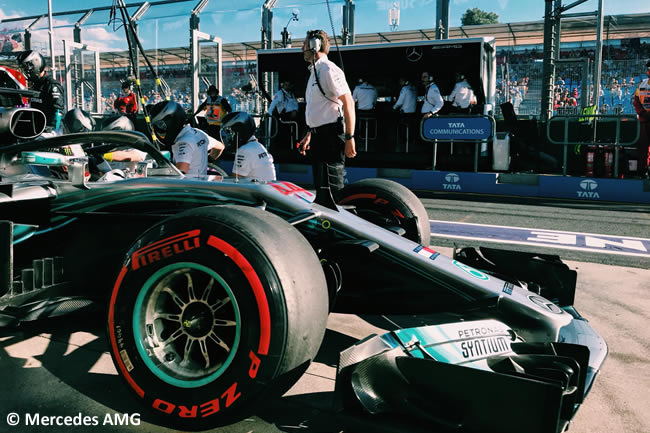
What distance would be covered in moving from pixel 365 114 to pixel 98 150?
9.39 metres

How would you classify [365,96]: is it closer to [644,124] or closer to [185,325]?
[644,124]

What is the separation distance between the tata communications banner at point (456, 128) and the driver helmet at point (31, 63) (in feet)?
22.3

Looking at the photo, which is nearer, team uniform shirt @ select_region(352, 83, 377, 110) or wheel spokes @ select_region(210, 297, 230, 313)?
wheel spokes @ select_region(210, 297, 230, 313)

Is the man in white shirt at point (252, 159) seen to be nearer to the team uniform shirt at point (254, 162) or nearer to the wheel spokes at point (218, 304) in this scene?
the team uniform shirt at point (254, 162)

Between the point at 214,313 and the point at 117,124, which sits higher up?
the point at 117,124

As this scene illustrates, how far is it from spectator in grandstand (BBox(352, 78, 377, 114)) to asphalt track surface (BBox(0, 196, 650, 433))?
358 inches

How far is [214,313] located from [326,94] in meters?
2.91

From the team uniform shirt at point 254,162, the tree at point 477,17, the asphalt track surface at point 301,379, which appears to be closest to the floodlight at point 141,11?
the team uniform shirt at point 254,162

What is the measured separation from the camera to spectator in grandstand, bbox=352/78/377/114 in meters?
12.6

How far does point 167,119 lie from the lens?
411cm

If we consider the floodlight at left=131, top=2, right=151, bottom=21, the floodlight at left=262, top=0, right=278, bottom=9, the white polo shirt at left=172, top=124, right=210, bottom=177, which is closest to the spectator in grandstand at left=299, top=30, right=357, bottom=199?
the white polo shirt at left=172, top=124, right=210, bottom=177

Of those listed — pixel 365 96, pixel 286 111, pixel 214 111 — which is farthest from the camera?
pixel 214 111

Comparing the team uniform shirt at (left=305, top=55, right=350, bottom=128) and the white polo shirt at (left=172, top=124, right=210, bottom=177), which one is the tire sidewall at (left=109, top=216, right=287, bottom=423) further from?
the team uniform shirt at (left=305, top=55, right=350, bottom=128)

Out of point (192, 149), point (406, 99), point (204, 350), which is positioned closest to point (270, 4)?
point (406, 99)
